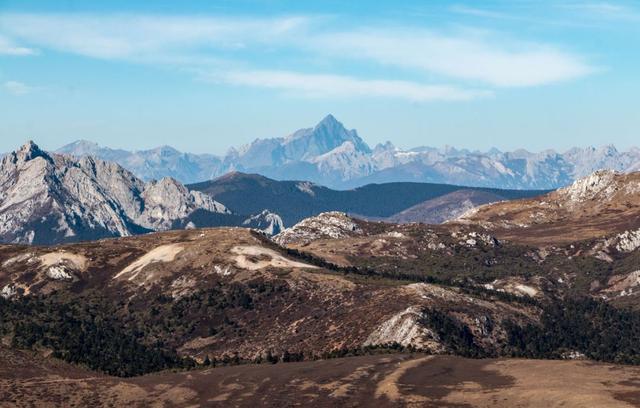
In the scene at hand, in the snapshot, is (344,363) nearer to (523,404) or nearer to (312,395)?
(312,395)

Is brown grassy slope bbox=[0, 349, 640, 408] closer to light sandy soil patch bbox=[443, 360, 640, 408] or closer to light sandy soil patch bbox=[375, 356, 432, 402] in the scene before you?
light sandy soil patch bbox=[375, 356, 432, 402]

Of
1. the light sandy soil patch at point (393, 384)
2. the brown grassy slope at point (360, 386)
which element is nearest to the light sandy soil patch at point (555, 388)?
the brown grassy slope at point (360, 386)

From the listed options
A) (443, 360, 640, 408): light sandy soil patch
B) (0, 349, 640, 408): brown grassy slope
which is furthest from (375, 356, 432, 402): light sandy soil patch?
(443, 360, 640, 408): light sandy soil patch

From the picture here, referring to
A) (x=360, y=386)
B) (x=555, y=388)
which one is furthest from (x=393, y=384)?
(x=555, y=388)

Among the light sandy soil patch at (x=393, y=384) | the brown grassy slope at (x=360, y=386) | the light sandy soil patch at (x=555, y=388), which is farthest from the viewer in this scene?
the light sandy soil patch at (x=393, y=384)

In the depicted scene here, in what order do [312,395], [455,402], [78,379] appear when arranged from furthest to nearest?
1. [78,379]
2. [312,395]
3. [455,402]

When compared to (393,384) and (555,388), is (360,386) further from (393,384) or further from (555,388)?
(555,388)

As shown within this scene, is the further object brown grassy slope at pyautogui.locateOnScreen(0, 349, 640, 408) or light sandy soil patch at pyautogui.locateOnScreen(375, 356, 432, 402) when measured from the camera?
light sandy soil patch at pyautogui.locateOnScreen(375, 356, 432, 402)

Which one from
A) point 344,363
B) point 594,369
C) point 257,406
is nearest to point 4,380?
point 257,406

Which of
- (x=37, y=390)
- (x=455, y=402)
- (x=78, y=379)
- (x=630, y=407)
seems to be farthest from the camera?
(x=78, y=379)

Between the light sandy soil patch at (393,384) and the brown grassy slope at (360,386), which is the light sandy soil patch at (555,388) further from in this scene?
the light sandy soil patch at (393,384)

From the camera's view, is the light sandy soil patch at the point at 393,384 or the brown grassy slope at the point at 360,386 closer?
the brown grassy slope at the point at 360,386
